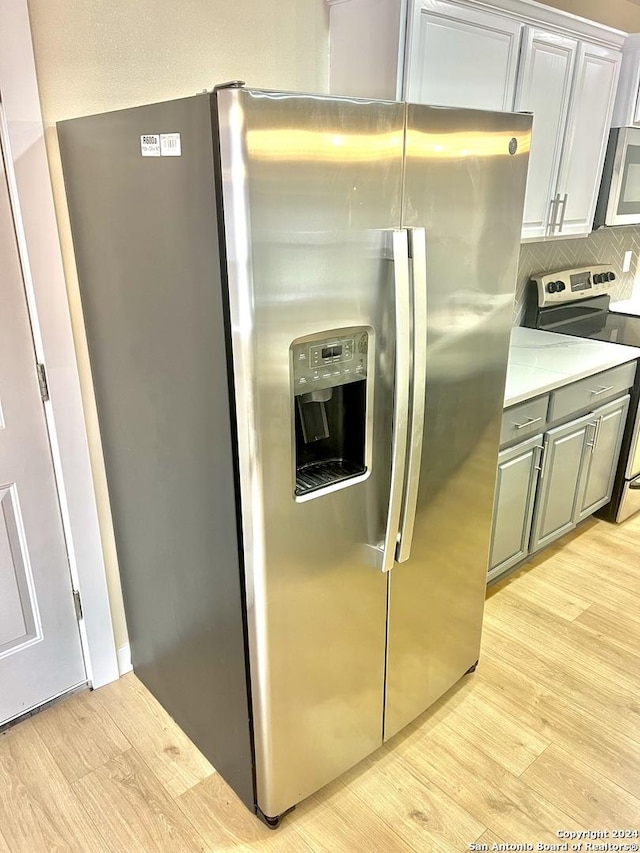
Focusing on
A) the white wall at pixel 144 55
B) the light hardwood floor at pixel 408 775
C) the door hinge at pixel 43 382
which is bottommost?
the light hardwood floor at pixel 408 775

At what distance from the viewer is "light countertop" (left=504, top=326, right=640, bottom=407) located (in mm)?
2354

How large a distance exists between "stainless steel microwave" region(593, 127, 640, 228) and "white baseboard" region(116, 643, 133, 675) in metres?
2.68

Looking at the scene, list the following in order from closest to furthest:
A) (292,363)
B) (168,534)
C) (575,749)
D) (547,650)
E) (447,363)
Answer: (292,363)
(447,363)
(168,534)
(575,749)
(547,650)

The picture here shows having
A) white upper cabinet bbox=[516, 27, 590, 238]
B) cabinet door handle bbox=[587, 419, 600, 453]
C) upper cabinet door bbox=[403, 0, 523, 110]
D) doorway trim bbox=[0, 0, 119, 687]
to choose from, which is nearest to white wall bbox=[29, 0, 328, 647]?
doorway trim bbox=[0, 0, 119, 687]

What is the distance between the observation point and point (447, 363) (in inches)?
64.4

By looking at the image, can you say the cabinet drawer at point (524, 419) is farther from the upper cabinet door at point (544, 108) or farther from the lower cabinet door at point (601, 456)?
the upper cabinet door at point (544, 108)

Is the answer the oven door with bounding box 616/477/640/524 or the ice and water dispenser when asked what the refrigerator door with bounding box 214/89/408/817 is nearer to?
the ice and water dispenser

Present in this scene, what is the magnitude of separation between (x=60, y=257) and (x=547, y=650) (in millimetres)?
2097

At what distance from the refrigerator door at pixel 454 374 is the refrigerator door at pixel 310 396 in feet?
0.34

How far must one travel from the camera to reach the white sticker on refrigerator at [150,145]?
1303 millimetres

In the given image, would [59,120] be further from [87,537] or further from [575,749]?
[575,749]

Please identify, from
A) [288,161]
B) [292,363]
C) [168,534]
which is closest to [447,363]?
[292,363]

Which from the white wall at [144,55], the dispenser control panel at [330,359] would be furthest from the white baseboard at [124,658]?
the dispenser control panel at [330,359]

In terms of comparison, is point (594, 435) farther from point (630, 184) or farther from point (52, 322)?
point (52, 322)
